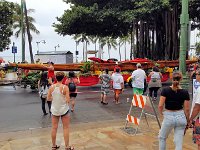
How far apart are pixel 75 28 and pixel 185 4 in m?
20.8

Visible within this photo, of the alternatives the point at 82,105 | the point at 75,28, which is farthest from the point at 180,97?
the point at 75,28

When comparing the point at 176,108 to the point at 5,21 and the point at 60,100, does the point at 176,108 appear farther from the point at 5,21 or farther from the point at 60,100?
the point at 5,21

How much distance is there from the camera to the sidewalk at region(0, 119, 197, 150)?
727cm

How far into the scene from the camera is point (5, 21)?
29594 millimetres

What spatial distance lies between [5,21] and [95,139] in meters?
24.0

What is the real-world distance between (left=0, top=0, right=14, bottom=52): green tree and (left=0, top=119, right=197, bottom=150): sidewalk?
864 inches

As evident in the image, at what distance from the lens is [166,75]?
23.0m

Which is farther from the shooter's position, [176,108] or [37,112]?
[37,112]

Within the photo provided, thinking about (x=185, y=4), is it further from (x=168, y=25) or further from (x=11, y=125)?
(x=168, y=25)

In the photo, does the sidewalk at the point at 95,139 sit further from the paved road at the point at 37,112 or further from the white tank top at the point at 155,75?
the white tank top at the point at 155,75

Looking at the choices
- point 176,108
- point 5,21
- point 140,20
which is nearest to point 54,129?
point 176,108

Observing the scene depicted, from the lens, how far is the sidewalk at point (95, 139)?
7.27 metres

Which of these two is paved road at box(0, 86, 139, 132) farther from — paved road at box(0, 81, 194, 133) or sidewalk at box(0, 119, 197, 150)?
sidewalk at box(0, 119, 197, 150)

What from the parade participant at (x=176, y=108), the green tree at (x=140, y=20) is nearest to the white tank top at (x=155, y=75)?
the parade participant at (x=176, y=108)
